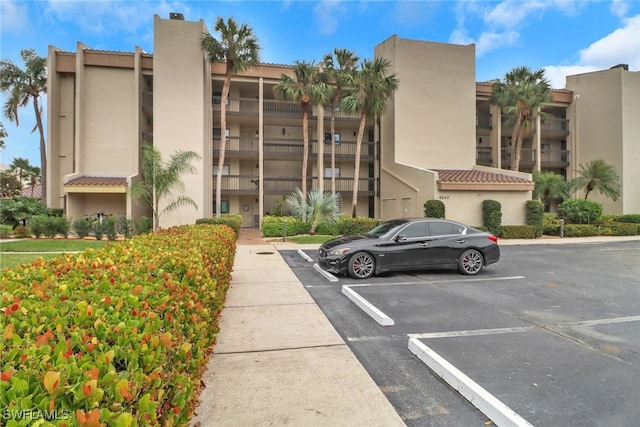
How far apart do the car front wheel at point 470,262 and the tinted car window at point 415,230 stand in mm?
1187

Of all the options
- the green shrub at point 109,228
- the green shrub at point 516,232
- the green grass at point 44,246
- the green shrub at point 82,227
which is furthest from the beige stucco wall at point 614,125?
the green shrub at point 82,227

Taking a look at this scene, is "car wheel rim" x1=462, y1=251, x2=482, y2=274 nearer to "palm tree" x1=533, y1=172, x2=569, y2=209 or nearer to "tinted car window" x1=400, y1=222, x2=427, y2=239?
"tinted car window" x1=400, y1=222, x2=427, y2=239

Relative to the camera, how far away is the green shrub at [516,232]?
1870 centimetres

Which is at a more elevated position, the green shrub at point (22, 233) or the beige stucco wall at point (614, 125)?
the beige stucco wall at point (614, 125)

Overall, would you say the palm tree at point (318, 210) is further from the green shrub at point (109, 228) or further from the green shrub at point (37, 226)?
the green shrub at point (37, 226)

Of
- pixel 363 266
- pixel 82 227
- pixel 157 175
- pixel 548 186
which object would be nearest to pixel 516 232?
pixel 548 186

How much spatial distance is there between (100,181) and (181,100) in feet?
22.2

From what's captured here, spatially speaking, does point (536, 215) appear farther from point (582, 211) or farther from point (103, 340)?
point (103, 340)

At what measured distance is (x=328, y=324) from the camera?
5.12 m

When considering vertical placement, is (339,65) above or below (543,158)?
above

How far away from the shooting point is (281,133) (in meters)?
26.4

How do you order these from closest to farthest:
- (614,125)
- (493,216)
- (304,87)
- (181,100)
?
(493,216) → (181,100) → (304,87) → (614,125)

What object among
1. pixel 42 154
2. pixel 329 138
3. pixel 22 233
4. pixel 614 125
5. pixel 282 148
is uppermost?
pixel 614 125

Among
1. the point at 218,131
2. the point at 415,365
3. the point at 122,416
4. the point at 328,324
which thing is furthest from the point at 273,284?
the point at 218,131
